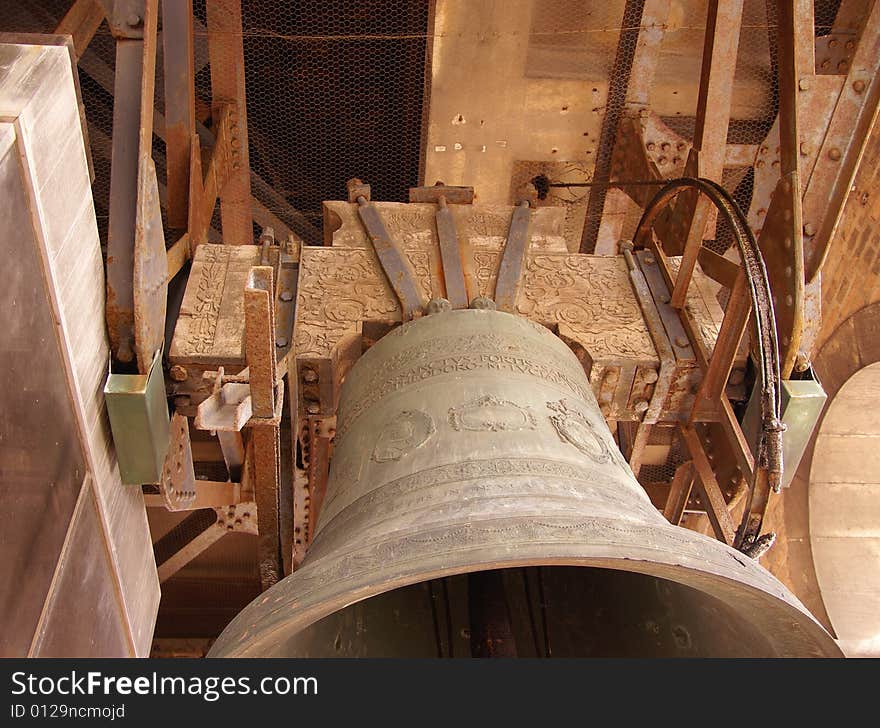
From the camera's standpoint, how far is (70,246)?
2.67 meters

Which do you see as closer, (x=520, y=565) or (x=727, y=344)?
(x=520, y=565)

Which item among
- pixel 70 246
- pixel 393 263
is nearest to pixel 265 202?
pixel 393 263

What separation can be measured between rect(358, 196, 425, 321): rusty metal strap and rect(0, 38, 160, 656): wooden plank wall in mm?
1120

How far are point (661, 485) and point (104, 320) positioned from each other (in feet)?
14.9

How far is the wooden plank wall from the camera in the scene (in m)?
2.38

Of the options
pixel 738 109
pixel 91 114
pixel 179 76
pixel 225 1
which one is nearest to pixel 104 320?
pixel 179 76

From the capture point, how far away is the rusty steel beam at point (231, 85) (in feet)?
15.3

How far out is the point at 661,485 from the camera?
21.1 feet

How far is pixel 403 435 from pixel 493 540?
31.7 inches

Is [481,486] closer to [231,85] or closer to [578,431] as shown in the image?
[578,431]

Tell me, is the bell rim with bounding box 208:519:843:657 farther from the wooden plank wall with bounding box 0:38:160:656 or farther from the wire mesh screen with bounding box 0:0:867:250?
the wire mesh screen with bounding box 0:0:867:250

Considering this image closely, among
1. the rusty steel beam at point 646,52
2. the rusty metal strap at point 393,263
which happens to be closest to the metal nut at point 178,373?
the rusty metal strap at point 393,263

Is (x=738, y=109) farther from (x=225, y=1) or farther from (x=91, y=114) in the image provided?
(x=91, y=114)

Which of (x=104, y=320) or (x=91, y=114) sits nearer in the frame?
(x=104, y=320)
